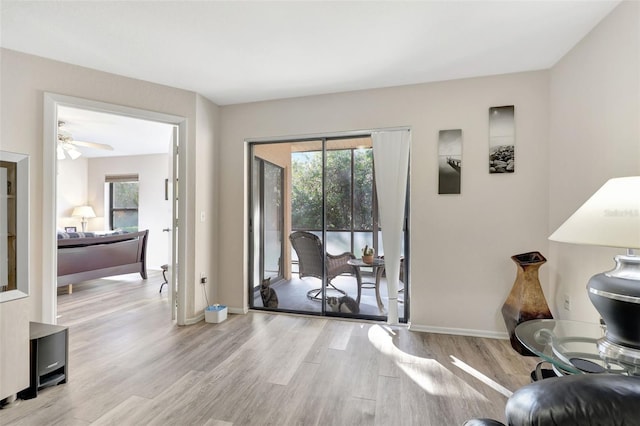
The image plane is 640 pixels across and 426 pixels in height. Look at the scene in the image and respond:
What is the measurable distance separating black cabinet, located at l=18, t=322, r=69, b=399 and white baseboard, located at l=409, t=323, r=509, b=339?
9.51 ft

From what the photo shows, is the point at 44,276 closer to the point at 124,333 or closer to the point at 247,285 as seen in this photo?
the point at 124,333

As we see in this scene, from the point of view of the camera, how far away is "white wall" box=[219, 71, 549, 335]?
8.67 ft

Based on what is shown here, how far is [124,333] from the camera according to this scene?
2814mm

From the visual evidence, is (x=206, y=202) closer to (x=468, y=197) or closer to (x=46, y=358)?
(x=46, y=358)

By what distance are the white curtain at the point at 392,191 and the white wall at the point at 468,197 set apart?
109 mm

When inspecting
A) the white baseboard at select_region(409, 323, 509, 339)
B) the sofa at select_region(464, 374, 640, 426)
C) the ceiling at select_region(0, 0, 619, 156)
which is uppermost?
the ceiling at select_region(0, 0, 619, 156)

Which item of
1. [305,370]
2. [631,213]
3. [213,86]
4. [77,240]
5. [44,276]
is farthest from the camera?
[77,240]

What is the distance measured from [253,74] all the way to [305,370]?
104 inches

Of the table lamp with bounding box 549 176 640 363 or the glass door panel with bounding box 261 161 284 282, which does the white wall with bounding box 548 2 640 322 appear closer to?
the table lamp with bounding box 549 176 640 363

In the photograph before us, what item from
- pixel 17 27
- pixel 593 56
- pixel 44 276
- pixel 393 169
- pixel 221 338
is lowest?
pixel 221 338

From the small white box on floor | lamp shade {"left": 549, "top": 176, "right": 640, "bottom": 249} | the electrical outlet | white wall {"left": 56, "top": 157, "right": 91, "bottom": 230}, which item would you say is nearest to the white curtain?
the electrical outlet

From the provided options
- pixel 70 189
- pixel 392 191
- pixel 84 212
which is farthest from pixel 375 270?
pixel 70 189

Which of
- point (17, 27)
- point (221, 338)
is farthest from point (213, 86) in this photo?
point (221, 338)

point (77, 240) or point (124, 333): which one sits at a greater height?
point (77, 240)
